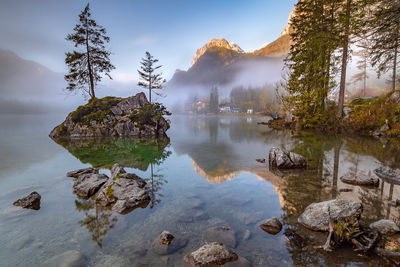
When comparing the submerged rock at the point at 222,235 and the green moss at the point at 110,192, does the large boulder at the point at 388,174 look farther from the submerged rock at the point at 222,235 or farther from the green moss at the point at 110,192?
the green moss at the point at 110,192

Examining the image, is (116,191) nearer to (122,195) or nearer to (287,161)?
(122,195)

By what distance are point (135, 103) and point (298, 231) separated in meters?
32.1

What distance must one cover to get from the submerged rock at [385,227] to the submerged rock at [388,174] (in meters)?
4.90

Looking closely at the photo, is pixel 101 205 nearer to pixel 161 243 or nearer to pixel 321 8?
pixel 161 243

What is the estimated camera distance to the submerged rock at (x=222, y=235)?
4.89 meters

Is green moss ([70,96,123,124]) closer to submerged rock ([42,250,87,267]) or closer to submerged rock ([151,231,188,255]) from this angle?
submerged rock ([42,250,87,267])

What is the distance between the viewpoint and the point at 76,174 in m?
10.7

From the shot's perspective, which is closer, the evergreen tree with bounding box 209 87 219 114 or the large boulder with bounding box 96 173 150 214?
the large boulder with bounding box 96 173 150 214

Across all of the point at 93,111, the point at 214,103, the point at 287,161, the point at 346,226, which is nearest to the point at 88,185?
the point at 346,226

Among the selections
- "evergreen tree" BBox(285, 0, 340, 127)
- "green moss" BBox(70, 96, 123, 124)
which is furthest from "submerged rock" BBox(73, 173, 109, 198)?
"evergreen tree" BBox(285, 0, 340, 127)

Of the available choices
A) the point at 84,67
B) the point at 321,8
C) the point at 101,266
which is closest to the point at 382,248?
the point at 101,266

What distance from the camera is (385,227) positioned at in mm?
4832

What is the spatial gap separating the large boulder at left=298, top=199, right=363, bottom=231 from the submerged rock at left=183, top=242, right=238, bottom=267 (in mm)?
2567

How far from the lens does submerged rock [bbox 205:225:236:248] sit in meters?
4.89
